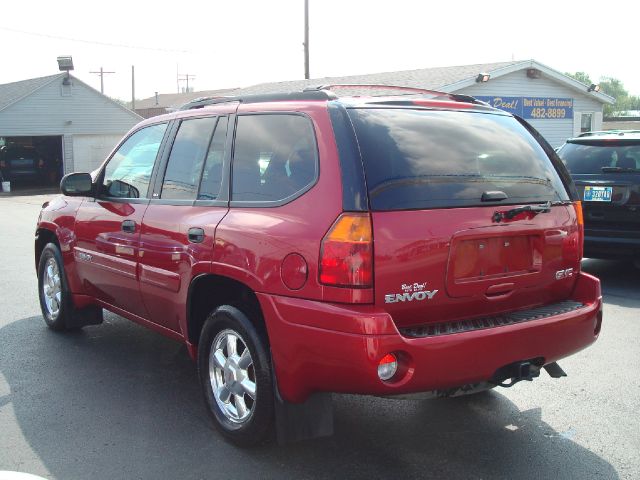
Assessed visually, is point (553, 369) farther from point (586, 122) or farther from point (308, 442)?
point (586, 122)

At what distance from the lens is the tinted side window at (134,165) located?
485cm

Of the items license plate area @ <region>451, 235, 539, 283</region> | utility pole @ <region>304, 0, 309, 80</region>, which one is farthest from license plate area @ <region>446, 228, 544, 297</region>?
utility pole @ <region>304, 0, 309, 80</region>

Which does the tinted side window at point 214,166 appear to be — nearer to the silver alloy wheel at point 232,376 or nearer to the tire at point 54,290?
the silver alloy wheel at point 232,376

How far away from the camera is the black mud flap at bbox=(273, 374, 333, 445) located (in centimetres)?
348

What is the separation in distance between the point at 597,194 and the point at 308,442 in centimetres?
519

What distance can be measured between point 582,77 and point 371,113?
125390 millimetres

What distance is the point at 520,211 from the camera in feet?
11.9

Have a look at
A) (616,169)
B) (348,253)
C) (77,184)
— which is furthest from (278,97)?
(616,169)

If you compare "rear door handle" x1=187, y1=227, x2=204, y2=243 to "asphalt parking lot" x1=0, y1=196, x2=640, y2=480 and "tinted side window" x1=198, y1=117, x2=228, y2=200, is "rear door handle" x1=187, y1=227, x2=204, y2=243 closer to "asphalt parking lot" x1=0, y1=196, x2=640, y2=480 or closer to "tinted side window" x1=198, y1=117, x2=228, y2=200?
"tinted side window" x1=198, y1=117, x2=228, y2=200

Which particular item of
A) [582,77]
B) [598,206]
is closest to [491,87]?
[598,206]

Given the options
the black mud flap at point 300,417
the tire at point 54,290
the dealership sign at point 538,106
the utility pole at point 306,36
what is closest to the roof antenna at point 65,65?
the utility pole at point 306,36

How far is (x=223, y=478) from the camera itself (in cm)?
354

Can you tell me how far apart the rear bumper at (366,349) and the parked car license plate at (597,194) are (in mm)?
4668

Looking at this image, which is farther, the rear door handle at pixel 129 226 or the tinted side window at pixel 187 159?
the rear door handle at pixel 129 226
